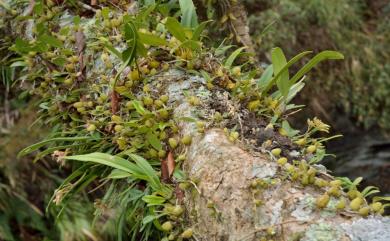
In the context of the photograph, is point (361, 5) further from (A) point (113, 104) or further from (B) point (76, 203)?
(A) point (113, 104)

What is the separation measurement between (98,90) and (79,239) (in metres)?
1.38

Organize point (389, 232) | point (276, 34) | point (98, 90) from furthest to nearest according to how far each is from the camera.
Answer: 1. point (276, 34)
2. point (98, 90)
3. point (389, 232)

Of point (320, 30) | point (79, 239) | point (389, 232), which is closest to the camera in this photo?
point (389, 232)

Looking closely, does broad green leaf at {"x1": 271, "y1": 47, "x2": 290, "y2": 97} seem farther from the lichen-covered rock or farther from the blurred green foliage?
the blurred green foliage

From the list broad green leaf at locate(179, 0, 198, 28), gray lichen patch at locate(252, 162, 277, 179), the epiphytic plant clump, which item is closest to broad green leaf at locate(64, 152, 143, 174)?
the epiphytic plant clump

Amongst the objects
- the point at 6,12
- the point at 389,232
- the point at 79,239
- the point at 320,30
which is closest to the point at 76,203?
the point at 79,239

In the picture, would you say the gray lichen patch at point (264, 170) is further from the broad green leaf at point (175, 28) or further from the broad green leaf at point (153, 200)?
the broad green leaf at point (175, 28)

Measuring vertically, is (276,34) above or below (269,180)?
below

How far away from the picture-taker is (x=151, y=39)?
0.86 m

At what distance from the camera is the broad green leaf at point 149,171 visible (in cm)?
77

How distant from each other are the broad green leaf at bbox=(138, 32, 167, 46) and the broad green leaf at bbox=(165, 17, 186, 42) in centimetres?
2

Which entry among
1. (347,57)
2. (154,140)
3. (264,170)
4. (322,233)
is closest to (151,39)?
(154,140)

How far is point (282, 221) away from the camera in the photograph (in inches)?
24.3

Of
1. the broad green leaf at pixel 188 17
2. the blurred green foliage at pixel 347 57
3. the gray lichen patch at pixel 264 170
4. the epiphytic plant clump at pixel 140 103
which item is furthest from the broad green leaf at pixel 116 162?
the blurred green foliage at pixel 347 57
